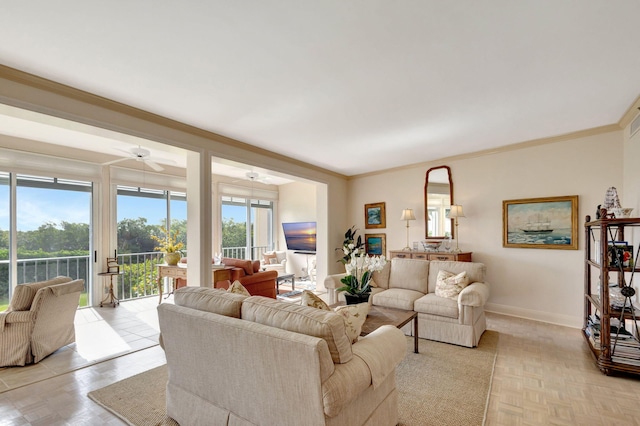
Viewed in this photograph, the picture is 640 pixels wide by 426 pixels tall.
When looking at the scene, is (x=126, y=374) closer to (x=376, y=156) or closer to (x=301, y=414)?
(x=301, y=414)

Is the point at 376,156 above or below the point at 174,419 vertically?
above

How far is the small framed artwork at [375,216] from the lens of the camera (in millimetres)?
6172

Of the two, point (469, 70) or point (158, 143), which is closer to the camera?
point (469, 70)

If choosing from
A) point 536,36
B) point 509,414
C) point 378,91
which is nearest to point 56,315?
point 378,91

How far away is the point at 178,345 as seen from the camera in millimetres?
1948

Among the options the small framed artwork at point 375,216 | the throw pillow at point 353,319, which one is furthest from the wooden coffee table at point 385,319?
the small framed artwork at point 375,216

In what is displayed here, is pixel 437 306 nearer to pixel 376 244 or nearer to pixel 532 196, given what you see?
pixel 532 196

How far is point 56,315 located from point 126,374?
1.12 metres

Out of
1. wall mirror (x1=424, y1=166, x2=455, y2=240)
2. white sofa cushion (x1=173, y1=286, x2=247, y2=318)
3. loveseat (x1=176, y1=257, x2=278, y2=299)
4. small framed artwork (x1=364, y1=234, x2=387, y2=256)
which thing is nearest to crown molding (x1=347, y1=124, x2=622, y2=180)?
wall mirror (x1=424, y1=166, x2=455, y2=240)

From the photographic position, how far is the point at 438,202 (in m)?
5.39

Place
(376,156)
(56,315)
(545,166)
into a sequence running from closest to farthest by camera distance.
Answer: (56,315) → (545,166) → (376,156)

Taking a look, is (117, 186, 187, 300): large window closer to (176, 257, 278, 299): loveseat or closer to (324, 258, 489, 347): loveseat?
(176, 257, 278, 299): loveseat

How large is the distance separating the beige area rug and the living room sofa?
316 mm

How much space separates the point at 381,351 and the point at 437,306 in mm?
2003
